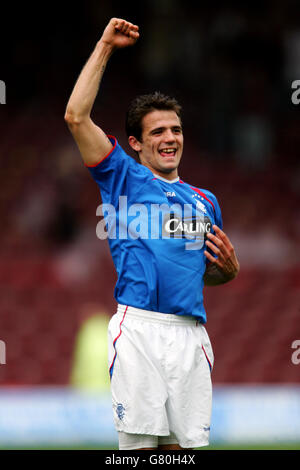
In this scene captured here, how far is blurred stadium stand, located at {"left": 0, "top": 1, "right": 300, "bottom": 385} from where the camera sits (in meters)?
9.25

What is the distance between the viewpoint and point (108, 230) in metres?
3.42

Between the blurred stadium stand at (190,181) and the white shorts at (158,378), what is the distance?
5761 millimetres

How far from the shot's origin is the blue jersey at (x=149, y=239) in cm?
328

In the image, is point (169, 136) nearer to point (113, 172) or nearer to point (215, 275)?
point (113, 172)

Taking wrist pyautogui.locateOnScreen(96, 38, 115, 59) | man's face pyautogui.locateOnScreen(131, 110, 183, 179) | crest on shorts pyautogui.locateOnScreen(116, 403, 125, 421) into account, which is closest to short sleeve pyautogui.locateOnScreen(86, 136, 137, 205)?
man's face pyautogui.locateOnScreen(131, 110, 183, 179)

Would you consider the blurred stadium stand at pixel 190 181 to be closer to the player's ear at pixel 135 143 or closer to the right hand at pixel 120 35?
the player's ear at pixel 135 143

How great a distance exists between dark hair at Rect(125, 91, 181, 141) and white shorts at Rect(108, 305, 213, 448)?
32.1 inches

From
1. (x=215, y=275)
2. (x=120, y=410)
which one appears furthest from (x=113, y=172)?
(x=120, y=410)

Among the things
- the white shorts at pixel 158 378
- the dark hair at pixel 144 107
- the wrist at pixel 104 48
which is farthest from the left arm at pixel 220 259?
the wrist at pixel 104 48

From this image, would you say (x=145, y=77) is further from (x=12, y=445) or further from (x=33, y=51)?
(x=12, y=445)

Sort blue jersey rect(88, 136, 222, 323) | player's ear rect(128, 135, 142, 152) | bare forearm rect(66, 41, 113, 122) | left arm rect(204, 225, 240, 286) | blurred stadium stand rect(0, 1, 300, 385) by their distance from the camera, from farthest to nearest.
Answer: blurred stadium stand rect(0, 1, 300, 385) < player's ear rect(128, 135, 142, 152) < left arm rect(204, 225, 240, 286) < blue jersey rect(88, 136, 222, 323) < bare forearm rect(66, 41, 113, 122)

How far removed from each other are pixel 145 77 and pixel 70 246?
13.0 feet

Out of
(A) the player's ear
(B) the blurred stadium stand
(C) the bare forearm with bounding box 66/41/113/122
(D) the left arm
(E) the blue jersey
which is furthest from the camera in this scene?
(B) the blurred stadium stand

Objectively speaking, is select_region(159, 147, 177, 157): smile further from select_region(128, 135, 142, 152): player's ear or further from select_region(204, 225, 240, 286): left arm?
select_region(204, 225, 240, 286): left arm
